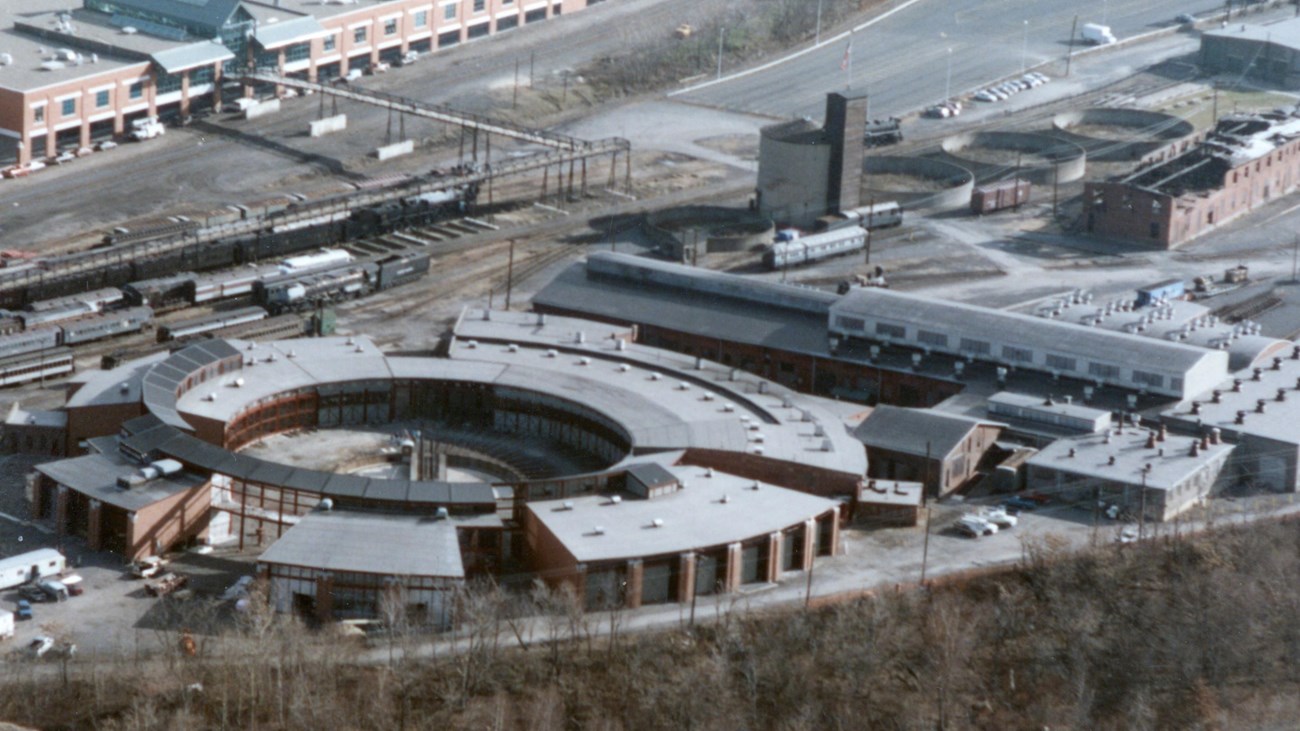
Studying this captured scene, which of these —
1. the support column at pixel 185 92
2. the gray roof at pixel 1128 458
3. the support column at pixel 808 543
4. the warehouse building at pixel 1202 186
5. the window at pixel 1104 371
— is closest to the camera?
the support column at pixel 808 543

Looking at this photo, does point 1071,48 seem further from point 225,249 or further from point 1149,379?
point 1149,379

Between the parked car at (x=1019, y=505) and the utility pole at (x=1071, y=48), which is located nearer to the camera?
the parked car at (x=1019, y=505)

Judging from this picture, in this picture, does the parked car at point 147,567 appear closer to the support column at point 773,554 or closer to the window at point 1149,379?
the support column at point 773,554

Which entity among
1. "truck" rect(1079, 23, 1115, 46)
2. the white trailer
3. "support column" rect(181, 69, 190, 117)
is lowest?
the white trailer

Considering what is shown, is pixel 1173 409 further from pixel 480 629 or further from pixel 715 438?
pixel 480 629

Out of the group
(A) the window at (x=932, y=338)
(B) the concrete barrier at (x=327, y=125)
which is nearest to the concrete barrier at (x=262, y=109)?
(B) the concrete barrier at (x=327, y=125)

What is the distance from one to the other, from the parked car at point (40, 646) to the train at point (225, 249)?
3668cm

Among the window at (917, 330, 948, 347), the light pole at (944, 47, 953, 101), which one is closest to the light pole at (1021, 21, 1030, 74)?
the light pole at (944, 47, 953, 101)

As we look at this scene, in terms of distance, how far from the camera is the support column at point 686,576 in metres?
75.1

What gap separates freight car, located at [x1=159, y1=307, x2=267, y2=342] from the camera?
331 ft

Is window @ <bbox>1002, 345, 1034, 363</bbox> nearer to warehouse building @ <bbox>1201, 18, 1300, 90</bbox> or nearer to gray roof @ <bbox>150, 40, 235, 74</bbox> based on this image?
gray roof @ <bbox>150, 40, 235, 74</bbox>

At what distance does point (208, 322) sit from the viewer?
334 feet

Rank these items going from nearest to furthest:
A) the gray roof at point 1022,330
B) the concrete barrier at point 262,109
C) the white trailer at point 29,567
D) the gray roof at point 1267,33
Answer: the white trailer at point 29,567, the gray roof at point 1022,330, the concrete barrier at point 262,109, the gray roof at point 1267,33

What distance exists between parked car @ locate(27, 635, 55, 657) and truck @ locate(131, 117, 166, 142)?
62.7 meters
